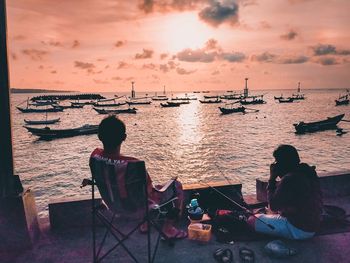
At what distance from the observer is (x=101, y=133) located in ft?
11.7

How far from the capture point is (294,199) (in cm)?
394

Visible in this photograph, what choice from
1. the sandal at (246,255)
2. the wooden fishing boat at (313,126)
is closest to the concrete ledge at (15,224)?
the sandal at (246,255)

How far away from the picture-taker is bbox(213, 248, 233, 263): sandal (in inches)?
148

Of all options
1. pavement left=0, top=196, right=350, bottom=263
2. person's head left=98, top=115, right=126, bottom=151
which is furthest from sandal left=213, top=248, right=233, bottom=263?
person's head left=98, top=115, right=126, bottom=151

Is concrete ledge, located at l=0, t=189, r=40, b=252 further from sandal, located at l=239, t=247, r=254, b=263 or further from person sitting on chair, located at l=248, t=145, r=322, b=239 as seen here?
person sitting on chair, located at l=248, t=145, r=322, b=239

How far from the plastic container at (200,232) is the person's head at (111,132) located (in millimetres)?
1721

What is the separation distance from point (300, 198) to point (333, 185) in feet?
8.05

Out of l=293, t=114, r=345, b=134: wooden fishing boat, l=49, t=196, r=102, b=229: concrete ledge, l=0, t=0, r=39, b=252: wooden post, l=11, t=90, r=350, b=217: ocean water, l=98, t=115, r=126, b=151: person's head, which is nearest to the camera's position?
l=98, t=115, r=126, b=151: person's head

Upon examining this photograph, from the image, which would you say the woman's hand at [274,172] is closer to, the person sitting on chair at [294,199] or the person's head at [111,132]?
the person sitting on chair at [294,199]

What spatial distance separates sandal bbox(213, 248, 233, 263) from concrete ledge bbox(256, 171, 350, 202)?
81.9 inches

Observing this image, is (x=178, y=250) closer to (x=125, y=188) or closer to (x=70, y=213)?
(x=125, y=188)

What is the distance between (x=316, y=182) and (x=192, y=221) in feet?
6.33

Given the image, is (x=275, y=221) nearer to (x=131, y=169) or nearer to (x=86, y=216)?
(x=131, y=169)

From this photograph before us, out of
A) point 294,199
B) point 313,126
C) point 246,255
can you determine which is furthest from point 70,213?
point 313,126
